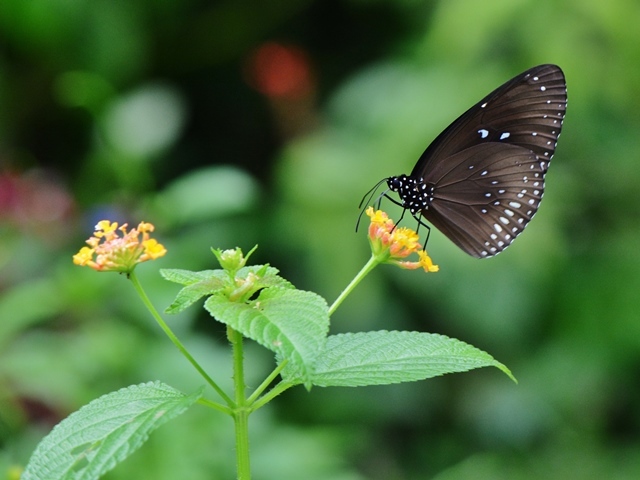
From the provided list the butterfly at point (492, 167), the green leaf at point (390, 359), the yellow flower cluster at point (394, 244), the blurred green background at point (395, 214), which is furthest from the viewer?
the blurred green background at point (395, 214)

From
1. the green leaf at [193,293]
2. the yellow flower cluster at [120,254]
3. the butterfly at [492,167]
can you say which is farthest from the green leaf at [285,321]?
the butterfly at [492,167]

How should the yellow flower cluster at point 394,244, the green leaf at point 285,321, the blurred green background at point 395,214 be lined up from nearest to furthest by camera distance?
the green leaf at point 285,321, the yellow flower cluster at point 394,244, the blurred green background at point 395,214

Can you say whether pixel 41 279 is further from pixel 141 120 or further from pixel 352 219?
pixel 352 219

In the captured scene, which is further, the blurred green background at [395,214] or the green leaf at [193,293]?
the blurred green background at [395,214]

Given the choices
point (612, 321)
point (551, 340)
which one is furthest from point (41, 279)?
point (612, 321)

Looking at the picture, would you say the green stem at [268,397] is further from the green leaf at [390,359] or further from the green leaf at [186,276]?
the green leaf at [186,276]

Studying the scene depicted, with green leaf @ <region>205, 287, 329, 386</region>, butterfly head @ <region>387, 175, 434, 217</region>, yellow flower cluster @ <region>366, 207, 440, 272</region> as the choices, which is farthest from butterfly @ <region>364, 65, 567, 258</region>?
green leaf @ <region>205, 287, 329, 386</region>
